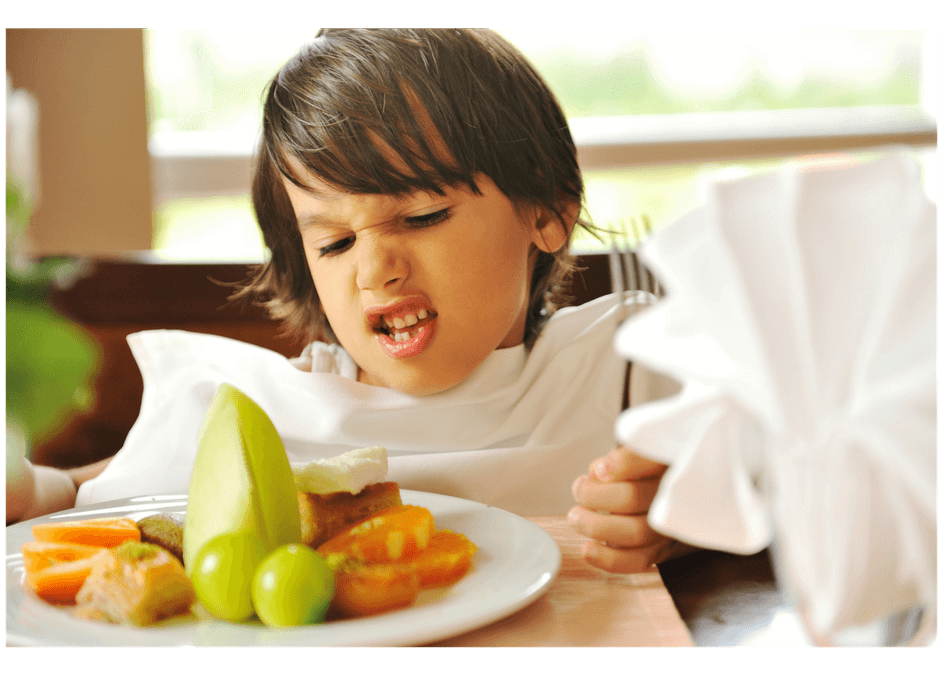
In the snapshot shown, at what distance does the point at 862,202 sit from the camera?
10.4 inches

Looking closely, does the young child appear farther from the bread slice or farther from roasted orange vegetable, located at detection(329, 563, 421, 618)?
roasted orange vegetable, located at detection(329, 563, 421, 618)

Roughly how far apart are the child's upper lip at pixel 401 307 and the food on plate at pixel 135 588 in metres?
0.39

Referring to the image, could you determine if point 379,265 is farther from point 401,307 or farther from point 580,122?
point 580,122

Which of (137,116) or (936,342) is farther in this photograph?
(137,116)

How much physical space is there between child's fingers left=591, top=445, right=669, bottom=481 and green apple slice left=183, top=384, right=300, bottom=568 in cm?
19

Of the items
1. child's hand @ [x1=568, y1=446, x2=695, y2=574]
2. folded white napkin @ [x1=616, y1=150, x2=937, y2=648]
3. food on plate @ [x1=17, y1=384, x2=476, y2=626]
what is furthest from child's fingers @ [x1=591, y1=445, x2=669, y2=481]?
folded white napkin @ [x1=616, y1=150, x2=937, y2=648]

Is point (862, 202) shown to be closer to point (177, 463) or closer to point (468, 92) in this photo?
point (468, 92)

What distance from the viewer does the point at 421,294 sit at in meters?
0.74

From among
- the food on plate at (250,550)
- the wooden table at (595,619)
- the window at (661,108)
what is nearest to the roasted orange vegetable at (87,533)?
the food on plate at (250,550)

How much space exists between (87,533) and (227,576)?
0.48 ft

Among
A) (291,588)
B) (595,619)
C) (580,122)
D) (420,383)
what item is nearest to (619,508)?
(595,619)

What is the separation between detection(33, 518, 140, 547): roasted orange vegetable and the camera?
440 millimetres

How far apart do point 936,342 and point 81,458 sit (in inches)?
47.2
